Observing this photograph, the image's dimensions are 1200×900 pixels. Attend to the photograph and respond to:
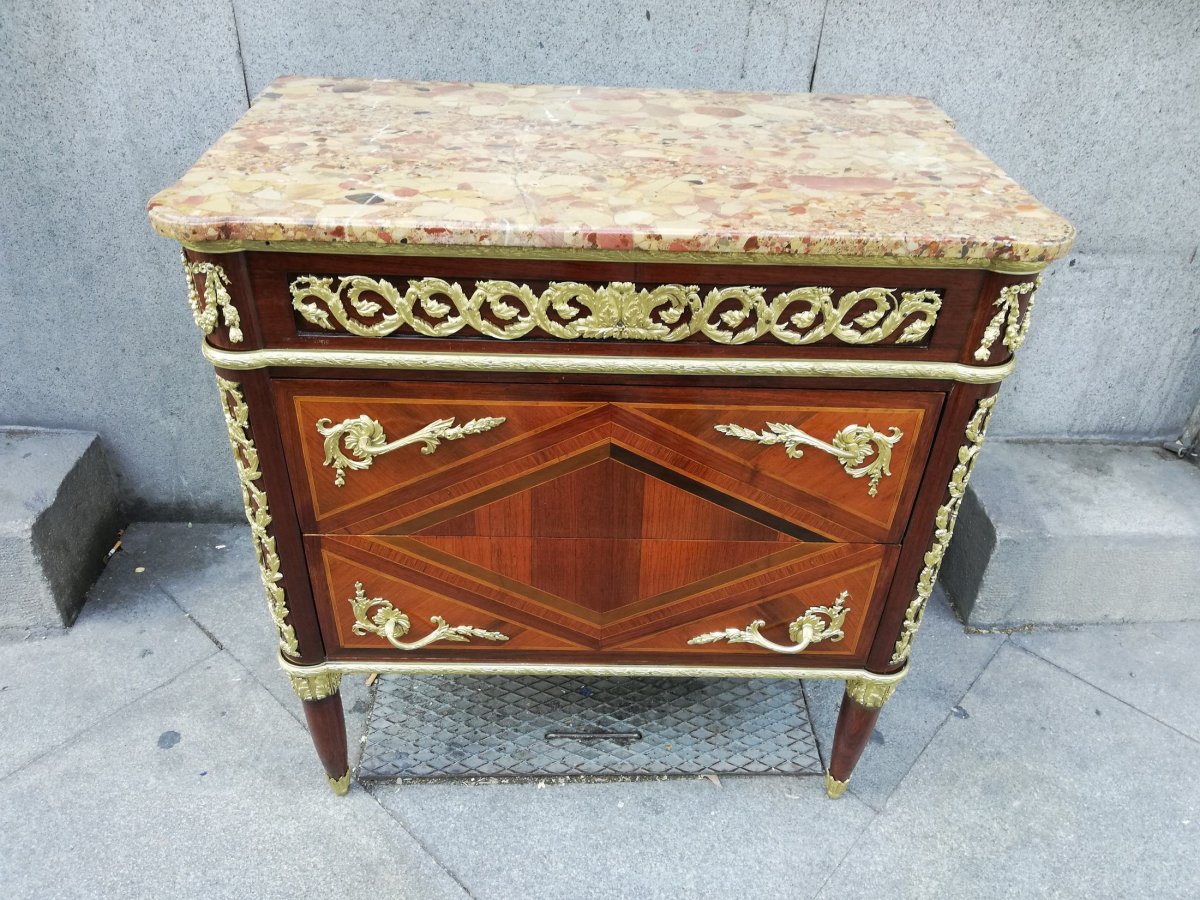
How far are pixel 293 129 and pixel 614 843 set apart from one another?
1483 mm

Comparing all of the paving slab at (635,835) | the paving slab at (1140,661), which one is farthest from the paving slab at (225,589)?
the paving slab at (1140,661)

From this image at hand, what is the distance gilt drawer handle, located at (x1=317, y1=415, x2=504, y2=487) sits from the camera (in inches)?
49.1

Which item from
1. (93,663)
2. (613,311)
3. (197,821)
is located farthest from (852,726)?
(93,663)

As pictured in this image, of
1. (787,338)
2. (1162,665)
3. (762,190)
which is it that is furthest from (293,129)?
(1162,665)

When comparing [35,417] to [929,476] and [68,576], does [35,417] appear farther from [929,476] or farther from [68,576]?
[929,476]

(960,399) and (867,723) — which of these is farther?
(867,723)

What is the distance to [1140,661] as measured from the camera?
84.9 inches

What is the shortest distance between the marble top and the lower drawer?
0.53 m

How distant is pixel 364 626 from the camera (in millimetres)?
1479

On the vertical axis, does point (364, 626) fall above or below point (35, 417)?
above

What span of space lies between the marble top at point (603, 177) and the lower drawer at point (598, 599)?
0.53 m

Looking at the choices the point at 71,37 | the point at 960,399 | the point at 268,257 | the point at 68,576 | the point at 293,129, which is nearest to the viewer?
the point at 268,257

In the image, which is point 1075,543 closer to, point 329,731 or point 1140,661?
point 1140,661

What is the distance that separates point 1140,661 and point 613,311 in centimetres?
187
